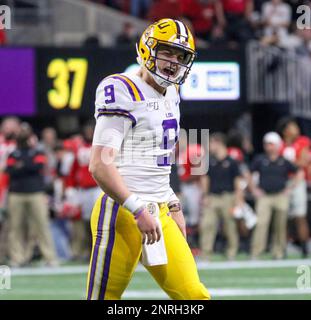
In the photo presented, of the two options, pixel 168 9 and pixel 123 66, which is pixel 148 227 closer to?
pixel 123 66

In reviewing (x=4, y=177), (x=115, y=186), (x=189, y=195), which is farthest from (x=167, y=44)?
(x=189, y=195)

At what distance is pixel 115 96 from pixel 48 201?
9906mm

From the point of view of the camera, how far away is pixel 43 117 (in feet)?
62.0

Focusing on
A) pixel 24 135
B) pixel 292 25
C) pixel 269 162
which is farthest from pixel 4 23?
pixel 292 25

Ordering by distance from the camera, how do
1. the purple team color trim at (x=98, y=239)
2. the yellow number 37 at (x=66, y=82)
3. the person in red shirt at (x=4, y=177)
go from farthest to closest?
the yellow number 37 at (x=66, y=82), the person in red shirt at (x=4, y=177), the purple team color trim at (x=98, y=239)

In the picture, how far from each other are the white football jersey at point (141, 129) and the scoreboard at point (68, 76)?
36.7 ft

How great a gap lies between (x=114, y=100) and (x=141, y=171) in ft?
1.40

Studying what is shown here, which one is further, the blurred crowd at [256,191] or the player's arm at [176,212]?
the blurred crowd at [256,191]

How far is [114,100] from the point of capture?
5.91 metres

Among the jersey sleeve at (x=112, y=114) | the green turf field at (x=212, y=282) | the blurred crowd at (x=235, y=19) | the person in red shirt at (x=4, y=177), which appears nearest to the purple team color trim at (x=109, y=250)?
the jersey sleeve at (x=112, y=114)

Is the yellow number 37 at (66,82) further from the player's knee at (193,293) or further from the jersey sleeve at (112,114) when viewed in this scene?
the player's knee at (193,293)

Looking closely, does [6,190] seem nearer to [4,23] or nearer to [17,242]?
[17,242]

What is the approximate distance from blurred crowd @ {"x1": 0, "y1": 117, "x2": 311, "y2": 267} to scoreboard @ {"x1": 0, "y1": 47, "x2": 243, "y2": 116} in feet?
4.34

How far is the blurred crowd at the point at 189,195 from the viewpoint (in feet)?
46.8
